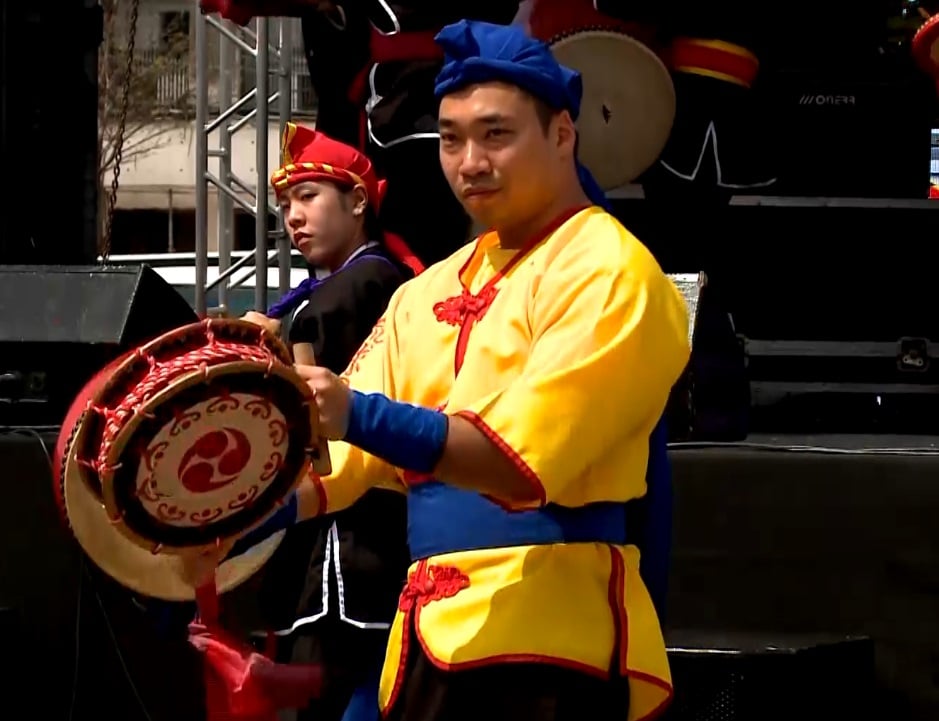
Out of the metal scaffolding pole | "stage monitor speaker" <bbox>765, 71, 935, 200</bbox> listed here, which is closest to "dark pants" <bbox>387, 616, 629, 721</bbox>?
"stage monitor speaker" <bbox>765, 71, 935, 200</bbox>

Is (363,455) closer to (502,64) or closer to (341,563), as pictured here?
(502,64)

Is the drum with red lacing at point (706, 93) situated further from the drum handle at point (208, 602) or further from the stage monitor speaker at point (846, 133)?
the drum handle at point (208, 602)

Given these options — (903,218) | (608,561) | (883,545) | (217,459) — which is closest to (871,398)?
(903,218)

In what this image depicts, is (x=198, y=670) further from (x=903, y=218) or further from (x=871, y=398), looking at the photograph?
(x=903, y=218)

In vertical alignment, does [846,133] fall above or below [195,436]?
above

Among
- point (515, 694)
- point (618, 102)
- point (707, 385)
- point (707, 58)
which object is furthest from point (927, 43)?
point (515, 694)

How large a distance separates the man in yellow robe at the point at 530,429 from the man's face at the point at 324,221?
1070 millimetres

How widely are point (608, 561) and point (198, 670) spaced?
175cm

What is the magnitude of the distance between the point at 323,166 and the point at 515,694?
1.50m

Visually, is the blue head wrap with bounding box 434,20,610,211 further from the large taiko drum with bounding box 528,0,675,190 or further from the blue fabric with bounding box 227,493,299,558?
the large taiko drum with bounding box 528,0,675,190

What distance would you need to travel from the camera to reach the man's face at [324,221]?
3.17m

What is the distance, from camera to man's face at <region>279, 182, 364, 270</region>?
10.4ft

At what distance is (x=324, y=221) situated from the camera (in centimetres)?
318

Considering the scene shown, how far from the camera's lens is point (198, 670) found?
11.6ft
